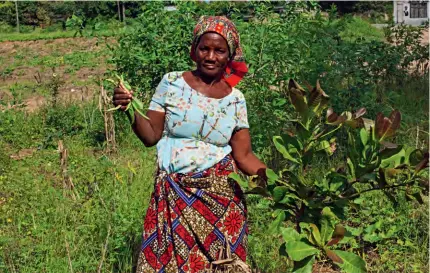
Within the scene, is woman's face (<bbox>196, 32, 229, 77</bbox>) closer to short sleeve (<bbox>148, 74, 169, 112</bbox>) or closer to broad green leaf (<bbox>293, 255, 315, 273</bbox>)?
short sleeve (<bbox>148, 74, 169, 112</bbox>)

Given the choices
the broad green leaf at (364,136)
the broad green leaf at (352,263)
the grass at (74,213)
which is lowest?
the grass at (74,213)

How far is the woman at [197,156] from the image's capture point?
2.22 metres

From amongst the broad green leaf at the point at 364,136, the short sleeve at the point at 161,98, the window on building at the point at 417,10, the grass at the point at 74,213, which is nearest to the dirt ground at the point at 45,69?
the grass at the point at 74,213

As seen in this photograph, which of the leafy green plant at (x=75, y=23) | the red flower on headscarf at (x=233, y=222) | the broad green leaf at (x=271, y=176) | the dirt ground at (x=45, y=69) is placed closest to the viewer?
the broad green leaf at (x=271, y=176)

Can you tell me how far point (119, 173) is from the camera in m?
4.18

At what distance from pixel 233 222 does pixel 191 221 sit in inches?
6.8

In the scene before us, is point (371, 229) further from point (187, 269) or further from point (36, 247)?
point (36, 247)

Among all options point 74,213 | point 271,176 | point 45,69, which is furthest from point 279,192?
point 45,69

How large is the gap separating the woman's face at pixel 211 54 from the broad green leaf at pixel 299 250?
87 cm

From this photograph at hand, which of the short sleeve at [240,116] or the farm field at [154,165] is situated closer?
the short sleeve at [240,116]

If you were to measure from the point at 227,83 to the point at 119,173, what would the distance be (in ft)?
6.65

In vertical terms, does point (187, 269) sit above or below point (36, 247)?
above

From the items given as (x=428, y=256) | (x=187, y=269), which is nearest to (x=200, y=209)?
(x=187, y=269)

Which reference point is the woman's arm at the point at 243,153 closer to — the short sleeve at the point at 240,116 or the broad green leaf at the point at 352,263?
the short sleeve at the point at 240,116
